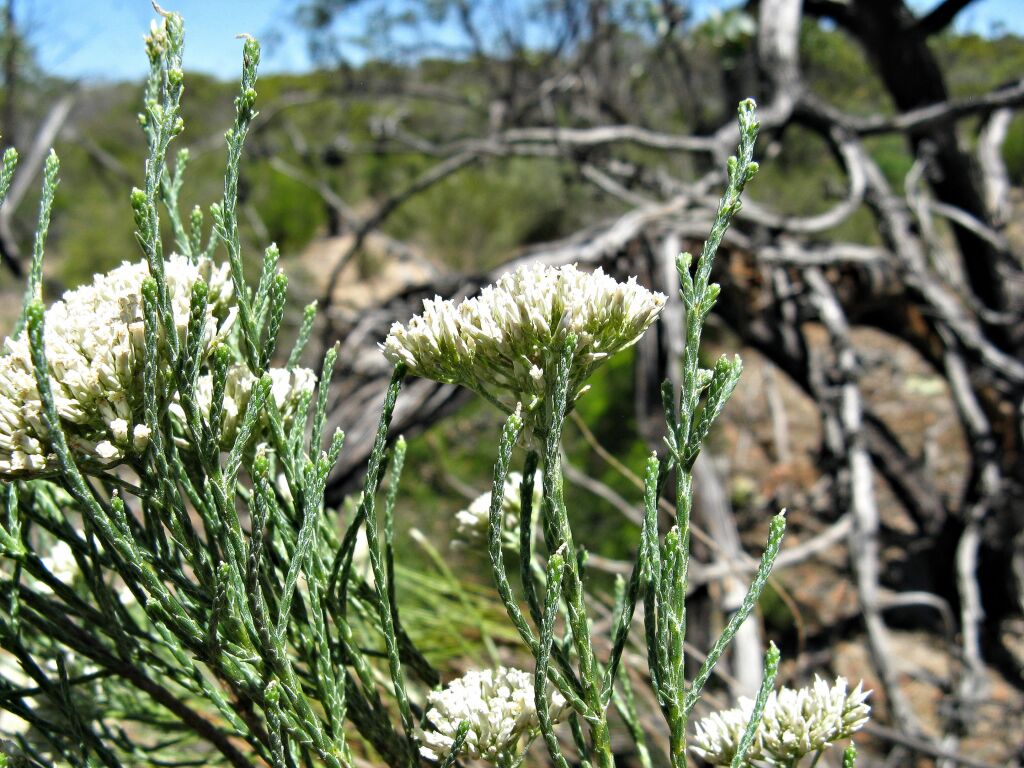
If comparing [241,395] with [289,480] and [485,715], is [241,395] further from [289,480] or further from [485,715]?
[485,715]

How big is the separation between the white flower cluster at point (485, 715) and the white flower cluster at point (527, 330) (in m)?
0.16

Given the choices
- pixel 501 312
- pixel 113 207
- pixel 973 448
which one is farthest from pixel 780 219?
pixel 113 207

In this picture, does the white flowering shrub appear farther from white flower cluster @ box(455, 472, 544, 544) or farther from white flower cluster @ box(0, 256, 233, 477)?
white flower cluster @ box(455, 472, 544, 544)

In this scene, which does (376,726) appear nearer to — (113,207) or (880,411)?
(880,411)

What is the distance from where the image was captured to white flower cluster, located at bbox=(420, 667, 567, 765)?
425 mm

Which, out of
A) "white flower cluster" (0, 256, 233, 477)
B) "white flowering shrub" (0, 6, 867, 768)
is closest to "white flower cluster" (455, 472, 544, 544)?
"white flowering shrub" (0, 6, 867, 768)

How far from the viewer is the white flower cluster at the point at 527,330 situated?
410 millimetres

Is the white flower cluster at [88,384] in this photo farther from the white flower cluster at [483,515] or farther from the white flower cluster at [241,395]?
the white flower cluster at [483,515]

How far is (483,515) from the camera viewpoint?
607 millimetres

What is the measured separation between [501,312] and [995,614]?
2397 millimetres

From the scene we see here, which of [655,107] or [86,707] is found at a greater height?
[655,107]

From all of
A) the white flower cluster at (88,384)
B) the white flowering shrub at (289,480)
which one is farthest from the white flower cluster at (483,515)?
the white flower cluster at (88,384)

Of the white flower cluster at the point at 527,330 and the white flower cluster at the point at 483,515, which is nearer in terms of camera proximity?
the white flower cluster at the point at 527,330

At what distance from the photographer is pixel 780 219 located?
1.59 metres
